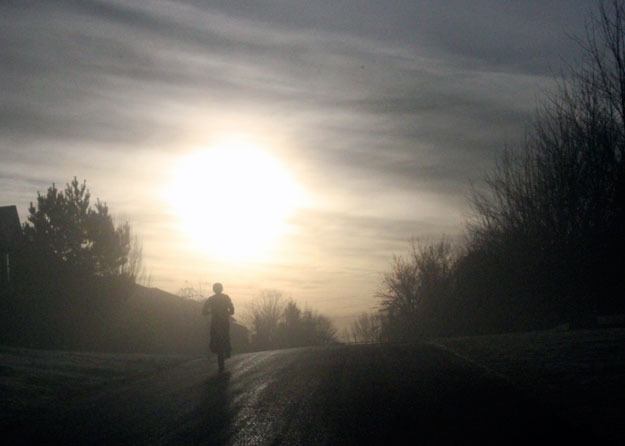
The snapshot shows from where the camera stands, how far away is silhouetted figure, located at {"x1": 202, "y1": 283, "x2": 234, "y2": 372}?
17.2 metres

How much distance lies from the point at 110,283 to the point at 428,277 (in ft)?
162

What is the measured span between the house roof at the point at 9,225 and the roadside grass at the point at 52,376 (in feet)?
77.9

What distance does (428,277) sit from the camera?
84.0 meters

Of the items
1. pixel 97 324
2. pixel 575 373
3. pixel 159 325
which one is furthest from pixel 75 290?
pixel 575 373

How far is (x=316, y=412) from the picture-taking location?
903cm

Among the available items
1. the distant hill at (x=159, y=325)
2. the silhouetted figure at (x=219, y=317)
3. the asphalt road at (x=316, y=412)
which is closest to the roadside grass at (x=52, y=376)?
the asphalt road at (x=316, y=412)

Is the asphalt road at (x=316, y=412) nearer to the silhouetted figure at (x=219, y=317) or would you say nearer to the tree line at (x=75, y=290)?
the silhouetted figure at (x=219, y=317)

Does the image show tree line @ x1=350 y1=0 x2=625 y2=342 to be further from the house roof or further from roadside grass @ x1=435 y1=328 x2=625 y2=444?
the house roof

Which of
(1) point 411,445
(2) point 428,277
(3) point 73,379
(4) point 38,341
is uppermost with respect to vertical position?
(2) point 428,277

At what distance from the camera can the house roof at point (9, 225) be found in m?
45.0

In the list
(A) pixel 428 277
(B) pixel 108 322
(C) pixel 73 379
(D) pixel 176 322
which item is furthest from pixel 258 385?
(A) pixel 428 277

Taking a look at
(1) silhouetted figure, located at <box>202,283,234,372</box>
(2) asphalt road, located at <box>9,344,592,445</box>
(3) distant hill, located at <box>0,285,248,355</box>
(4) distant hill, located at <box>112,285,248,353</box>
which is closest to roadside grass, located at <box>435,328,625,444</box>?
(2) asphalt road, located at <box>9,344,592,445</box>

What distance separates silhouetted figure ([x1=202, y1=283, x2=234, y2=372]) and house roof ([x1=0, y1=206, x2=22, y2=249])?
97.3ft

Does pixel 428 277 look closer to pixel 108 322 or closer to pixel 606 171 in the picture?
pixel 108 322
